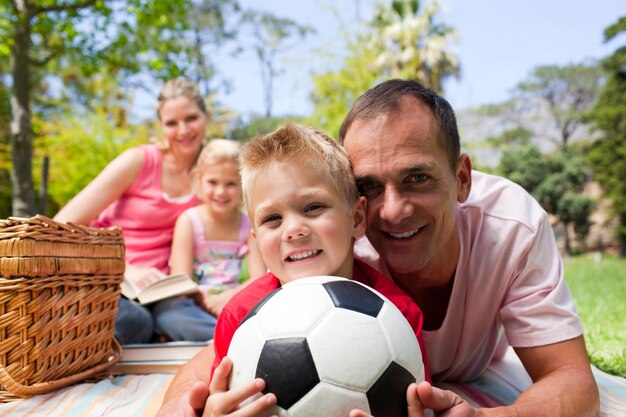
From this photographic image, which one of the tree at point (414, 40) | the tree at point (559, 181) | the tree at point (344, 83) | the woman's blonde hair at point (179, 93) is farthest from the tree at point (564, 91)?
the woman's blonde hair at point (179, 93)

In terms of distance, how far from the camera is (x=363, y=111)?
2.17 metres

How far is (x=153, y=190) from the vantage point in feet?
13.4

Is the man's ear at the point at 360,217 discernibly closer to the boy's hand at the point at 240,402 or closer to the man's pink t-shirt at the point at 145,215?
the boy's hand at the point at 240,402

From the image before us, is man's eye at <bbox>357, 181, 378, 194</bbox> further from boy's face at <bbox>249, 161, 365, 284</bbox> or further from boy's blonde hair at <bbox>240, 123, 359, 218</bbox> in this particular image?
boy's face at <bbox>249, 161, 365, 284</bbox>

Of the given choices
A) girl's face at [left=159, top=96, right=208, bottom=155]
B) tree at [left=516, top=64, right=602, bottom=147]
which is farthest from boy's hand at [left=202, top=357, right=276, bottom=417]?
tree at [left=516, top=64, right=602, bottom=147]

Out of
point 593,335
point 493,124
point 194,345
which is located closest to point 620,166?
point 493,124

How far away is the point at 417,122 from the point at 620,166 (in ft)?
89.8

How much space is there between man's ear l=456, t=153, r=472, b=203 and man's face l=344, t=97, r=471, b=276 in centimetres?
13

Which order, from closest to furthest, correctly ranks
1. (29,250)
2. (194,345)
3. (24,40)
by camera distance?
(29,250) → (194,345) → (24,40)

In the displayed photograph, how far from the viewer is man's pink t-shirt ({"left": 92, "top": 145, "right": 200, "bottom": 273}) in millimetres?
4082

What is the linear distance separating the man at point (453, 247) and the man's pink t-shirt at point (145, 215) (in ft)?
7.15

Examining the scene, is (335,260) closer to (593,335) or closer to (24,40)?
(593,335)

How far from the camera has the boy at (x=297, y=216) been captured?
1830 millimetres

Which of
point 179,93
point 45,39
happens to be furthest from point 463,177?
point 45,39
